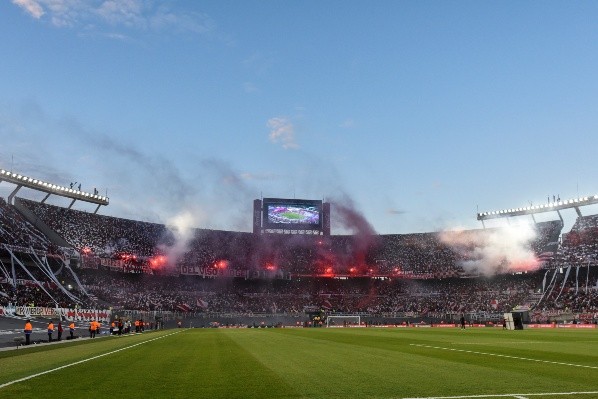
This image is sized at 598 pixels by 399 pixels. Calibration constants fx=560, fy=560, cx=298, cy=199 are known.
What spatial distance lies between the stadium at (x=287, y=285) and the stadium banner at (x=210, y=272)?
0.23 meters

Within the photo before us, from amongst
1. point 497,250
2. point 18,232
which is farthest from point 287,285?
point 18,232

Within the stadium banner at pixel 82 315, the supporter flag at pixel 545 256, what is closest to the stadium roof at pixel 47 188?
the stadium banner at pixel 82 315

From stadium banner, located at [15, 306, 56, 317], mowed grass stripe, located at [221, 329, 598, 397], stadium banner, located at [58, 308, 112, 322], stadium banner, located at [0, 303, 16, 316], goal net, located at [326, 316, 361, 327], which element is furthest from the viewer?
goal net, located at [326, 316, 361, 327]

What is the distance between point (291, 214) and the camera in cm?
9662

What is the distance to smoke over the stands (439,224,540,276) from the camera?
8725 centimetres

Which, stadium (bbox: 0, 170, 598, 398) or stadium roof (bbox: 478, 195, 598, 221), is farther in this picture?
stadium roof (bbox: 478, 195, 598, 221)

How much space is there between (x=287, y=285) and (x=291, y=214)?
12556 millimetres

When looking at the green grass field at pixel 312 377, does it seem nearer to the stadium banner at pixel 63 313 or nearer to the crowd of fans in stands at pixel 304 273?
the stadium banner at pixel 63 313

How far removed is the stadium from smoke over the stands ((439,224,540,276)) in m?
0.23

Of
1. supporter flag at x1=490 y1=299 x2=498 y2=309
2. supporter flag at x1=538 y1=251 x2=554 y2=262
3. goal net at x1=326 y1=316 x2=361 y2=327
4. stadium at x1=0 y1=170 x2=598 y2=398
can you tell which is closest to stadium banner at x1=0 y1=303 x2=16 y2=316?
stadium at x1=0 y1=170 x2=598 y2=398

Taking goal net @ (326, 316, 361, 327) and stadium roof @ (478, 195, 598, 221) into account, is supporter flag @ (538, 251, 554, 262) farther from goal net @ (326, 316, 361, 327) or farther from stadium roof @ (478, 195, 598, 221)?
goal net @ (326, 316, 361, 327)

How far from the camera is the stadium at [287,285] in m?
30.4

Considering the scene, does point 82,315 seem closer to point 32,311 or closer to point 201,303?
point 32,311

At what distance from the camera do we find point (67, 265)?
70625 millimetres
